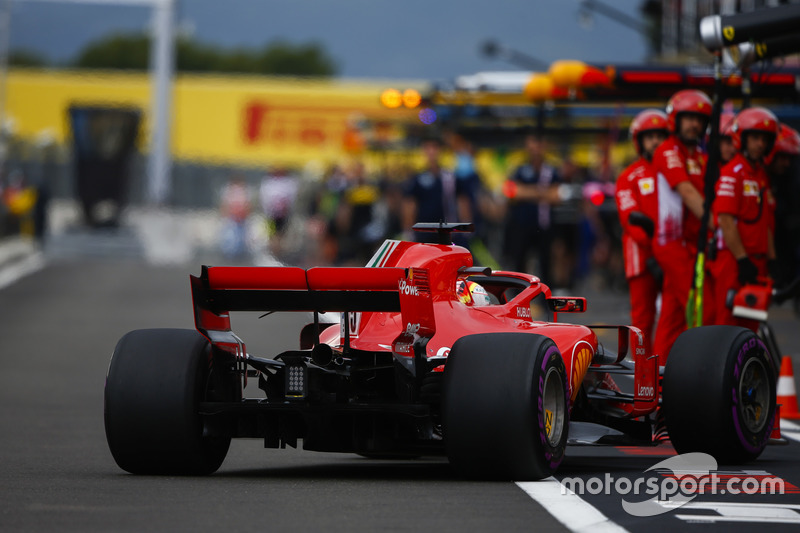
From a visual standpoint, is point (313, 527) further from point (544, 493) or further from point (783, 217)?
point (783, 217)

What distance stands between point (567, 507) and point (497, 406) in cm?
69

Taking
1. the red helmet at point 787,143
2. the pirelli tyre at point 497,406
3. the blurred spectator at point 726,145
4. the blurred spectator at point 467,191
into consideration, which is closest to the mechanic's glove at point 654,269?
the blurred spectator at point 726,145

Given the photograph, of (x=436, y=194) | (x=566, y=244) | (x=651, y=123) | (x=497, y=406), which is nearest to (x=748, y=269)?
(x=651, y=123)

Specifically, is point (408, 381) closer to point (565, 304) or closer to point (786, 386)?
point (565, 304)

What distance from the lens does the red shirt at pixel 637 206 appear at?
1224cm

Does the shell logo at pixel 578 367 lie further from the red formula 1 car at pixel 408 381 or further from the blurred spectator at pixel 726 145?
the blurred spectator at pixel 726 145

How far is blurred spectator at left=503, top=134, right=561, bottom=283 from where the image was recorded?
69.2 ft

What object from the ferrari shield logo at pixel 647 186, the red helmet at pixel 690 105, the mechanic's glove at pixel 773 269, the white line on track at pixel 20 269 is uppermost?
the red helmet at pixel 690 105

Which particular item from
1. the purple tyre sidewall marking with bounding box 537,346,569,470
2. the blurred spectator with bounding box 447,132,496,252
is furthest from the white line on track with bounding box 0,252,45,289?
A: the purple tyre sidewall marking with bounding box 537,346,569,470

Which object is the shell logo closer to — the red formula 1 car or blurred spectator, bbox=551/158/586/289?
the red formula 1 car

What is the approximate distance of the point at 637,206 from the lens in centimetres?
1241

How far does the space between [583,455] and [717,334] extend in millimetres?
1355

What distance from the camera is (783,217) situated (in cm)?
1605

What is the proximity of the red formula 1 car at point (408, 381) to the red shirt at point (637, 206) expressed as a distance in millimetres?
3022
